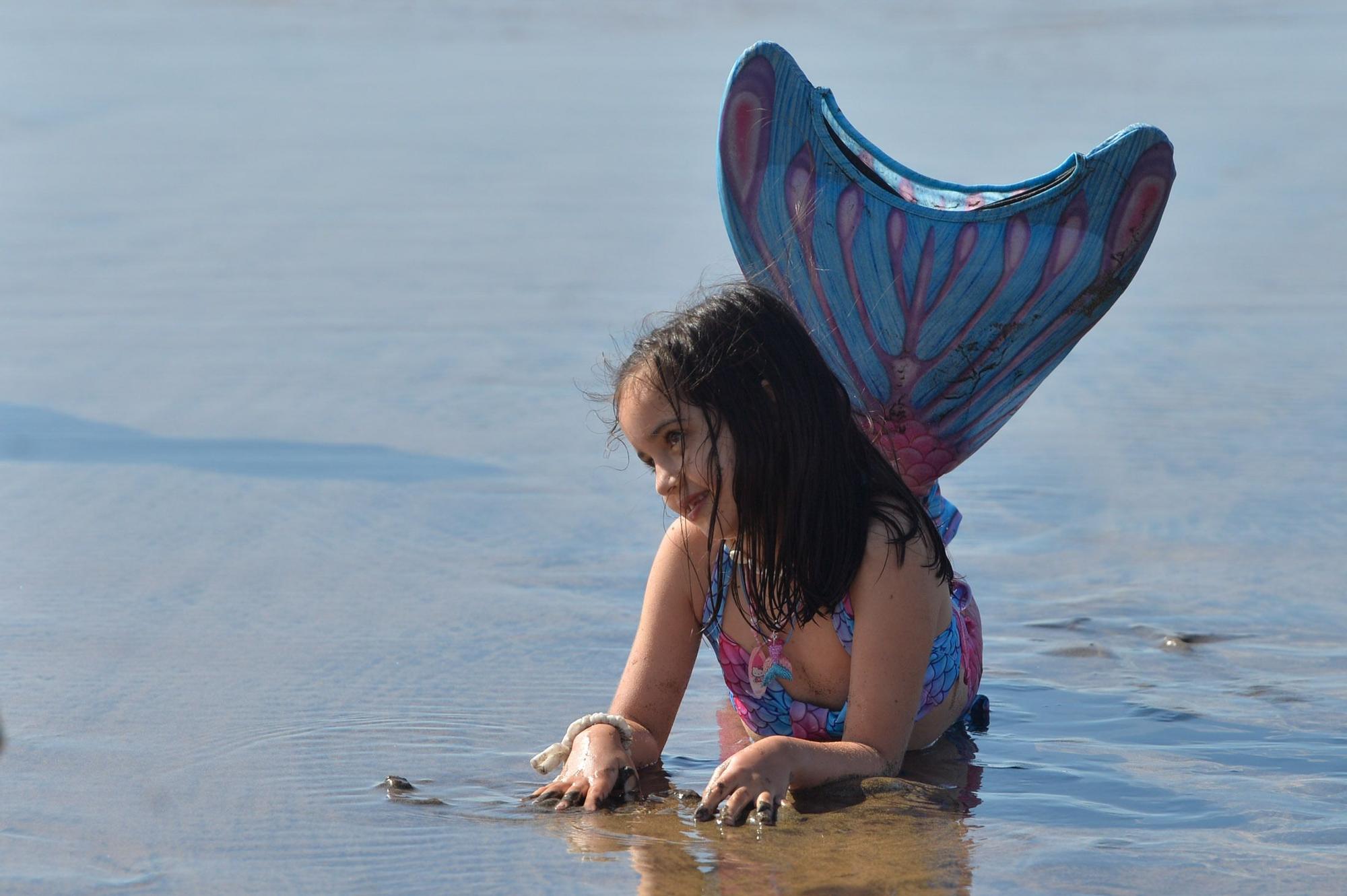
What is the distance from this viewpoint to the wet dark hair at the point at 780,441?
99.5 inches

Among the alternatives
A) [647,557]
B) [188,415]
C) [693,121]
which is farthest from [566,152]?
[647,557]

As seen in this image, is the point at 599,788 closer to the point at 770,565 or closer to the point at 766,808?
the point at 766,808

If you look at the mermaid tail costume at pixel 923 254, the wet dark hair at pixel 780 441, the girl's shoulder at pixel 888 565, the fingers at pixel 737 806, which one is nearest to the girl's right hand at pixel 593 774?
the fingers at pixel 737 806

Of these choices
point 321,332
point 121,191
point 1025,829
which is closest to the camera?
point 1025,829

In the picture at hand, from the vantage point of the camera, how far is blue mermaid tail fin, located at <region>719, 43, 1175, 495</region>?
129 inches

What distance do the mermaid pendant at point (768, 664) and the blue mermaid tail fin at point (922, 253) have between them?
24.2 inches

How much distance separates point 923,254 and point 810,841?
1.36 metres

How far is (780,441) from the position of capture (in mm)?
2553

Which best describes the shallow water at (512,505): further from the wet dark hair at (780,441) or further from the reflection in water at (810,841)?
the wet dark hair at (780,441)

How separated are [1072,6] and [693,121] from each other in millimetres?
6101

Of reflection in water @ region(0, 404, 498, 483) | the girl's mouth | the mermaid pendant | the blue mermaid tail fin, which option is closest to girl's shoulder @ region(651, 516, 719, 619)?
the mermaid pendant

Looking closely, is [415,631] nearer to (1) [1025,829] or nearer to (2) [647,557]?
(2) [647,557]

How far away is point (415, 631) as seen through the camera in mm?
3537

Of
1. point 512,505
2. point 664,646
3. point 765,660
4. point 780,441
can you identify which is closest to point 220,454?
point 512,505
